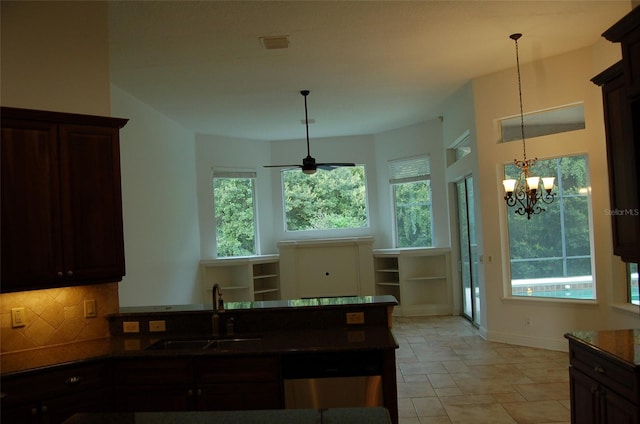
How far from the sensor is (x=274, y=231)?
9.19 meters

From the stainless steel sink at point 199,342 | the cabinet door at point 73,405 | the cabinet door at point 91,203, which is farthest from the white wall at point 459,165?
the cabinet door at point 73,405

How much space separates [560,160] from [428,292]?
11.8ft

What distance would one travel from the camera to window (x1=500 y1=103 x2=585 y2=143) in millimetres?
5328

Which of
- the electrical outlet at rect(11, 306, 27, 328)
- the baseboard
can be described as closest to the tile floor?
the baseboard

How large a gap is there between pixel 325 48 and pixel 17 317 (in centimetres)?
349

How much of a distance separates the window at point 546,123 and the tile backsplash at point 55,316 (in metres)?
4.86

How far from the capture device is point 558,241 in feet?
18.0

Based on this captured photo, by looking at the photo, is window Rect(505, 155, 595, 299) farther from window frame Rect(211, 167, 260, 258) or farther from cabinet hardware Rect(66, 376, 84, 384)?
cabinet hardware Rect(66, 376, 84, 384)

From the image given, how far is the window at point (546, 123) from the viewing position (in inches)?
210

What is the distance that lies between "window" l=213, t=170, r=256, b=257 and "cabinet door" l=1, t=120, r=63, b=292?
5.65m

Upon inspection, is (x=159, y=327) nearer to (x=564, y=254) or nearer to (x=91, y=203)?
(x=91, y=203)

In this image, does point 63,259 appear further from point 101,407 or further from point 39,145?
point 101,407

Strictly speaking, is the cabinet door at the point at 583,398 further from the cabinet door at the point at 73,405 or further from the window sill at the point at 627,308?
the cabinet door at the point at 73,405

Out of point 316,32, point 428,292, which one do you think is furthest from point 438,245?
point 316,32
